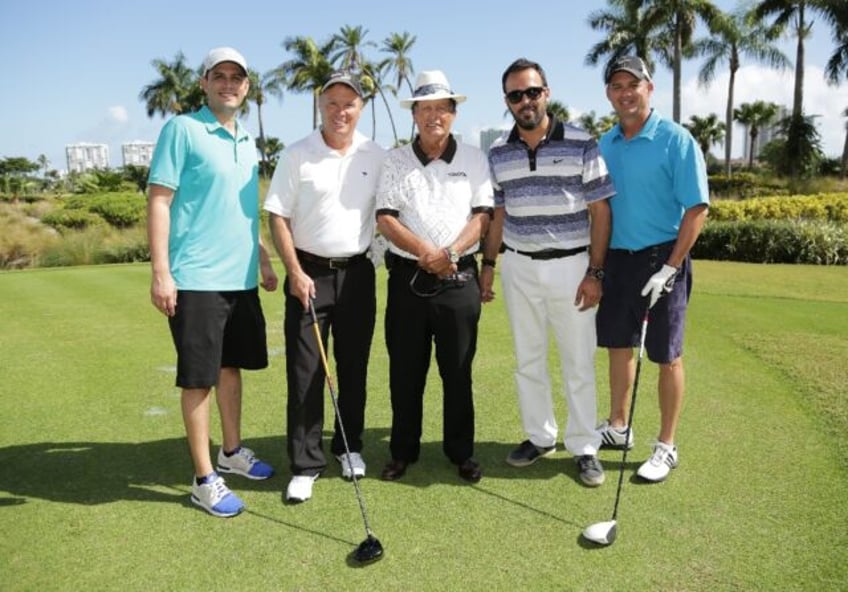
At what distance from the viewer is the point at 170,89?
62.2 meters

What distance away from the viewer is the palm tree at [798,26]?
107 feet

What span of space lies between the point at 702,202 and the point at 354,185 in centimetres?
199

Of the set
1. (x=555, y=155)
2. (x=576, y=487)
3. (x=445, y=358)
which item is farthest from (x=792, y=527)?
(x=555, y=155)

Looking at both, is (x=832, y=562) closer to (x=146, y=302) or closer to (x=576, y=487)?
(x=576, y=487)

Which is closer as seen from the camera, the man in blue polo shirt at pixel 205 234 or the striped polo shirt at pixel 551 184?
the man in blue polo shirt at pixel 205 234

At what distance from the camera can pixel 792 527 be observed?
10.8ft

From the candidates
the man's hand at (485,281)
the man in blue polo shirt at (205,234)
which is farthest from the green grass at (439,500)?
the man's hand at (485,281)

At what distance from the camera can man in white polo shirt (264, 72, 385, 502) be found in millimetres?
3834

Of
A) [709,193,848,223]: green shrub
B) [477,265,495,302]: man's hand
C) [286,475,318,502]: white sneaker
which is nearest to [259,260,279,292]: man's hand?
[286,475,318,502]: white sneaker

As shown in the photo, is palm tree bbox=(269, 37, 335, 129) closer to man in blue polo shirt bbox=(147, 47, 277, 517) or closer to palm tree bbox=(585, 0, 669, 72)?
palm tree bbox=(585, 0, 669, 72)

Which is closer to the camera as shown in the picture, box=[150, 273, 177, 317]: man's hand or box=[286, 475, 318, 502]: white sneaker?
box=[150, 273, 177, 317]: man's hand

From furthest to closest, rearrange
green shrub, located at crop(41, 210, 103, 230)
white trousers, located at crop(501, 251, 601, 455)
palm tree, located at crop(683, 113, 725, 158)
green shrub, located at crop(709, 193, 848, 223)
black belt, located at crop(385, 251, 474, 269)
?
1. palm tree, located at crop(683, 113, 725, 158)
2. green shrub, located at crop(41, 210, 103, 230)
3. green shrub, located at crop(709, 193, 848, 223)
4. white trousers, located at crop(501, 251, 601, 455)
5. black belt, located at crop(385, 251, 474, 269)

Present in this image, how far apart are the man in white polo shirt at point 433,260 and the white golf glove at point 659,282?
0.99 meters

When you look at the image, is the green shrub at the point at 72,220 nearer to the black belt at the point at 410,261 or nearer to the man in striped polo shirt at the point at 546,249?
the black belt at the point at 410,261
